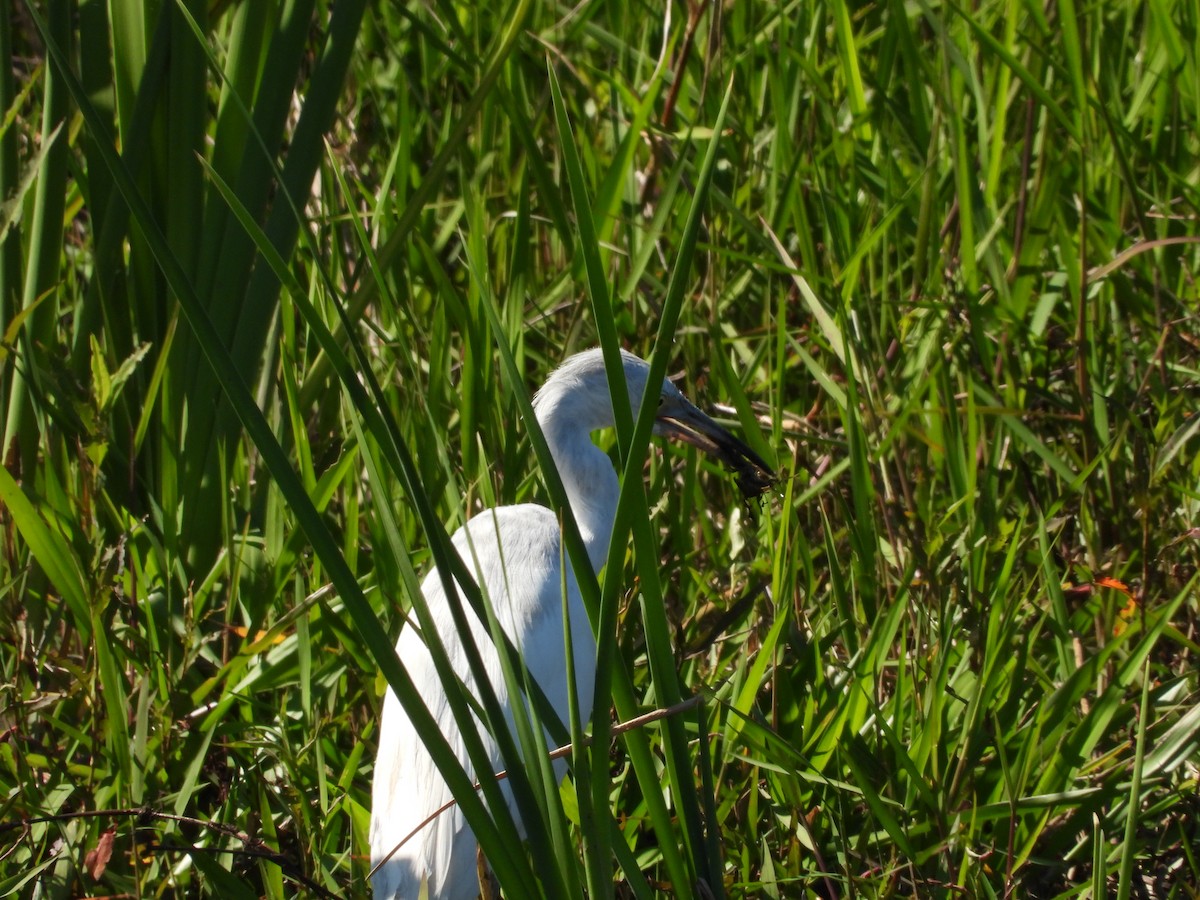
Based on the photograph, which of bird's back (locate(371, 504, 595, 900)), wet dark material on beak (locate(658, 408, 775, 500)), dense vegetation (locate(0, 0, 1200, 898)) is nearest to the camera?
dense vegetation (locate(0, 0, 1200, 898))

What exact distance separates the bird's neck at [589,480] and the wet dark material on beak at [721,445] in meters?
0.12

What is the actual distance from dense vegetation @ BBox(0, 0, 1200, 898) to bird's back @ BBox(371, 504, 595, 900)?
6cm

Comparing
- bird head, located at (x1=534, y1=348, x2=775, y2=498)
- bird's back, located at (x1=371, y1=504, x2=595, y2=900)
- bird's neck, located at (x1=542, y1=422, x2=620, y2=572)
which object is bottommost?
bird's back, located at (x1=371, y1=504, x2=595, y2=900)

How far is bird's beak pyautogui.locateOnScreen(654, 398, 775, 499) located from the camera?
1.86 metres

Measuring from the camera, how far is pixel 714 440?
188 centimetres

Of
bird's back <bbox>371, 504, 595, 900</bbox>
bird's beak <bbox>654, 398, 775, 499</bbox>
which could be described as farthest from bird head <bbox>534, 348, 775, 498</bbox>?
bird's back <bbox>371, 504, 595, 900</bbox>

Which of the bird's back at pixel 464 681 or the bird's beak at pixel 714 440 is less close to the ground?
the bird's beak at pixel 714 440

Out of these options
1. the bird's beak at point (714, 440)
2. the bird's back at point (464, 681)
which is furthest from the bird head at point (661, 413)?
the bird's back at point (464, 681)

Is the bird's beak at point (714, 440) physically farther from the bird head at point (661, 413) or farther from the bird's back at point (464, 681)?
the bird's back at point (464, 681)

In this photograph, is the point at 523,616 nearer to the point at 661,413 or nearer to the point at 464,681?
the point at 464,681

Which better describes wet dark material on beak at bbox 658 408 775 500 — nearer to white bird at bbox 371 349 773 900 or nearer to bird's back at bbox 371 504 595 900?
white bird at bbox 371 349 773 900

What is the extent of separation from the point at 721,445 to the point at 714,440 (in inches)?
0.6

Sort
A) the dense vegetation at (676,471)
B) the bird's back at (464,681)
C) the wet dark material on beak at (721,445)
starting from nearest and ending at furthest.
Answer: the dense vegetation at (676,471)
the bird's back at (464,681)
the wet dark material on beak at (721,445)

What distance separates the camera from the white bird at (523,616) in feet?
4.86
